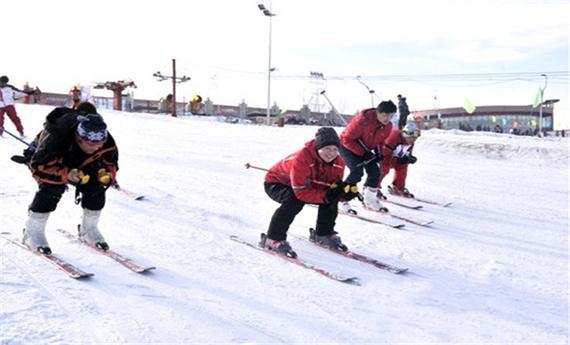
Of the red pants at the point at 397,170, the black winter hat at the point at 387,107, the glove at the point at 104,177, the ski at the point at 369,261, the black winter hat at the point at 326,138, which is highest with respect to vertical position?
the black winter hat at the point at 387,107

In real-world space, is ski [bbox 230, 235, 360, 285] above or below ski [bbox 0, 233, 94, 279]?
below

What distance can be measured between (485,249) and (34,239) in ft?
15.3

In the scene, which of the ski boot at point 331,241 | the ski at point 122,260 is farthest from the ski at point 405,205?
the ski at point 122,260

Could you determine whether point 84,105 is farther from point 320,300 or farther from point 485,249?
point 485,249

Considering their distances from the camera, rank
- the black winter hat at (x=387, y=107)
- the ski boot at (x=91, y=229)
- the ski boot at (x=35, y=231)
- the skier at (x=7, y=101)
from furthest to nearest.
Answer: the skier at (x=7, y=101) < the black winter hat at (x=387, y=107) < the ski boot at (x=91, y=229) < the ski boot at (x=35, y=231)

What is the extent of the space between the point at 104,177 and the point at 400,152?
5.73 m

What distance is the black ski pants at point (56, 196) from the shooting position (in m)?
4.38

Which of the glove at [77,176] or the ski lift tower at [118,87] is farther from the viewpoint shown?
the ski lift tower at [118,87]

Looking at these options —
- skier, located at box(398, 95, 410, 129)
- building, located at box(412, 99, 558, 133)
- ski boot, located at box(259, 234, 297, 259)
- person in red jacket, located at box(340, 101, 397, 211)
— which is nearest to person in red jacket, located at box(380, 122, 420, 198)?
person in red jacket, located at box(340, 101, 397, 211)

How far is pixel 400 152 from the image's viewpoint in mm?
9023

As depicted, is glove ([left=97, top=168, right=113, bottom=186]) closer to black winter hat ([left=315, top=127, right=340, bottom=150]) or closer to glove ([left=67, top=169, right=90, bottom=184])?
glove ([left=67, top=169, right=90, bottom=184])

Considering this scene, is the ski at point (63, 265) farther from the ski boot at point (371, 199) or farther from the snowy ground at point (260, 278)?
the ski boot at point (371, 199)

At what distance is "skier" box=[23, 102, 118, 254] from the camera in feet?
13.9

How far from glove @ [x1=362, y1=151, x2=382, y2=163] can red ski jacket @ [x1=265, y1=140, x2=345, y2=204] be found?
204cm
